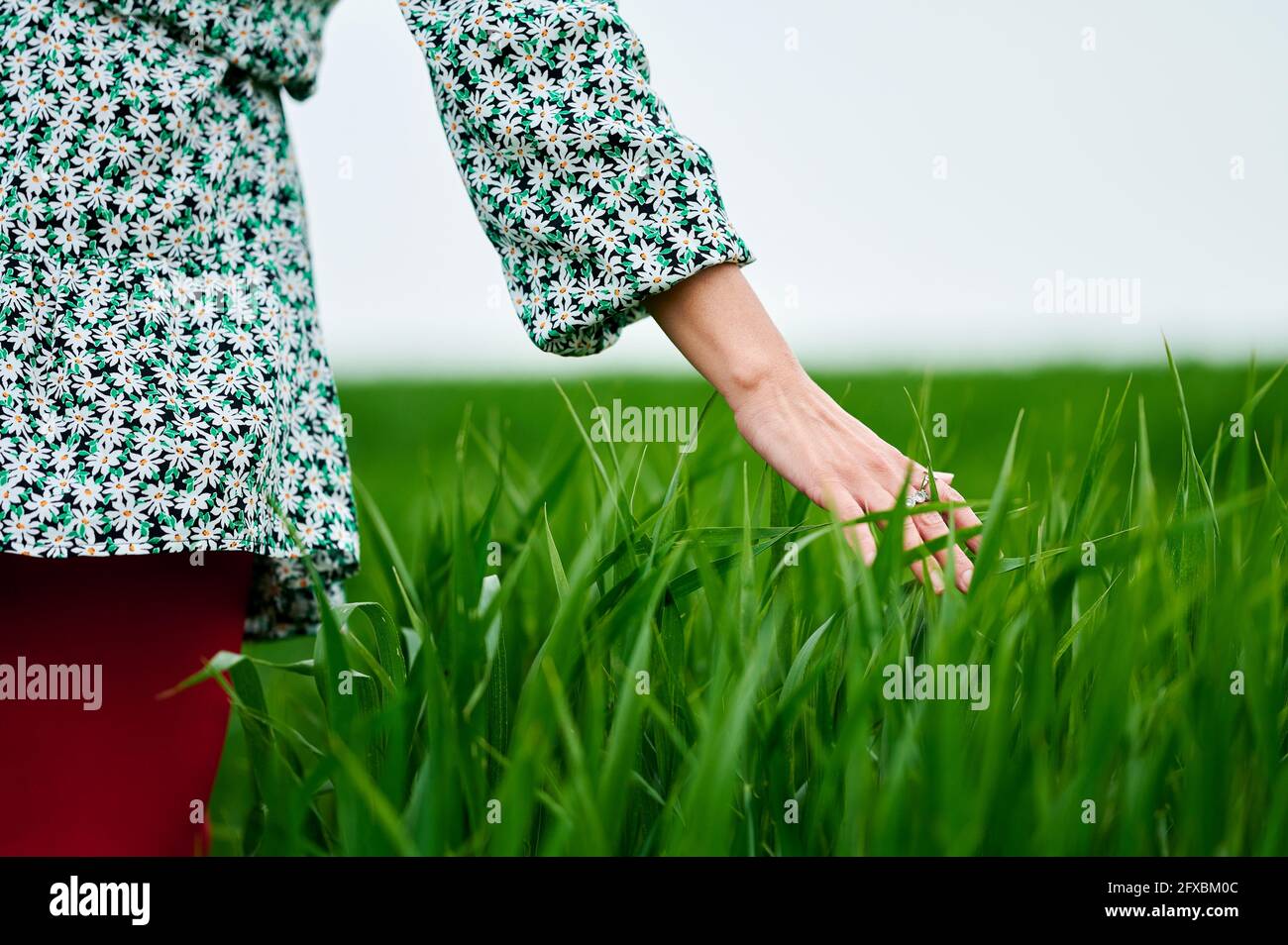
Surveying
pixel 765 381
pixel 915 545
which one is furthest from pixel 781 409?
pixel 915 545

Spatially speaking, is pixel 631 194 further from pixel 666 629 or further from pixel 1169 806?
pixel 1169 806

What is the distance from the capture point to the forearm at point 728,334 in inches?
28.7

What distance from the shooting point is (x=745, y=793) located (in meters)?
0.73

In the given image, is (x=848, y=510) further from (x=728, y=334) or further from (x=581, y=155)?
(x=581, y=155)

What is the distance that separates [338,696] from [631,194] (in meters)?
0.40

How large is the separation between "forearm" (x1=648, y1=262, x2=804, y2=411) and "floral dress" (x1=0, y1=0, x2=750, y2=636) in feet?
0.06

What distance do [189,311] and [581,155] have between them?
0.96 ft

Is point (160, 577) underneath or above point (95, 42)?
underneath

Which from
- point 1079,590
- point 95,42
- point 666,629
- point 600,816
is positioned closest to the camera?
point 600,816

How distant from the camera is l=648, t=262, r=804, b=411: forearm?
73cm

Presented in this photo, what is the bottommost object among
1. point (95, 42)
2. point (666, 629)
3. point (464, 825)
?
point (464, 825)

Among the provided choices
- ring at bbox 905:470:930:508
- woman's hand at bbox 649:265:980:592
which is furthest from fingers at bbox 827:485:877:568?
ring at bbox 905:470:930:508

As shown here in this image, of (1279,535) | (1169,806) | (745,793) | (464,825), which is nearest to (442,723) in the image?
(464,825)

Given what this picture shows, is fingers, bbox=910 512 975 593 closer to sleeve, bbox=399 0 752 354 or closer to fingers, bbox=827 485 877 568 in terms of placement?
fingers, bbox=827 485 877 568
